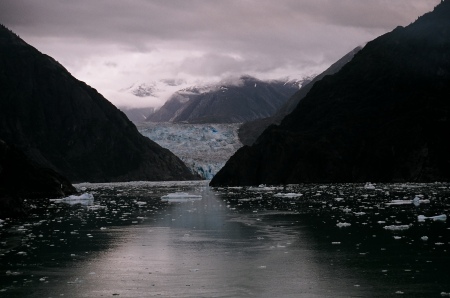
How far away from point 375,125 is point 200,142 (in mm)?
72114

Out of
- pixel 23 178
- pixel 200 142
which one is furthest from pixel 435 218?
pixel 200 142

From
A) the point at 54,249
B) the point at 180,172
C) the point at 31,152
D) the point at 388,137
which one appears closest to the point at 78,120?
the point at 31,152

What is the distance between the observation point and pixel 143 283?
14.3 m

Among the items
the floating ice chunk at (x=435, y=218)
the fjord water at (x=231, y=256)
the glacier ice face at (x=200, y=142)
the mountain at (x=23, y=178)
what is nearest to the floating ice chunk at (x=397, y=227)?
the fjord water at (x=231, y=256)

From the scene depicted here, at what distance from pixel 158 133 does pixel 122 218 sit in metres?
146

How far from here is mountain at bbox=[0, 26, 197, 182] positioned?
518 ft

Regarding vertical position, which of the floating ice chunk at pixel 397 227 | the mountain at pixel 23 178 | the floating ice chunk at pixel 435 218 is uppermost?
the mountain at pixel 23 178

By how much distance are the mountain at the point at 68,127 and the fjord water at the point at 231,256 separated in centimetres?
12823

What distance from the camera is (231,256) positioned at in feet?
59.1

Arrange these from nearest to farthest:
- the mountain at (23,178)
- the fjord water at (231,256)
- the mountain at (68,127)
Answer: the fjord water at (231,256) < the mountain at (23,178) < the mountain at (68,127)

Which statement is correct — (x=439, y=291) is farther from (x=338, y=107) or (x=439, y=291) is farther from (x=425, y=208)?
(x=338, y=107)

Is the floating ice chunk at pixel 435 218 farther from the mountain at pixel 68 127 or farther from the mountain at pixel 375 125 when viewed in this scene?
the mountain at pixel 68 127

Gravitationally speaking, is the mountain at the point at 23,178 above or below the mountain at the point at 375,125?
below

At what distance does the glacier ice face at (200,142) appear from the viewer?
151 metres
